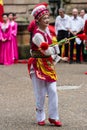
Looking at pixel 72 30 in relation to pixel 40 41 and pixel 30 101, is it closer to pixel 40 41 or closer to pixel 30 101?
pixel 30 101

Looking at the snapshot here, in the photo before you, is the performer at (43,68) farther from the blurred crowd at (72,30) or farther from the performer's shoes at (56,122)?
the blurred crowd at (72,30)

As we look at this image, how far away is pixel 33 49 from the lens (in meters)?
7.99

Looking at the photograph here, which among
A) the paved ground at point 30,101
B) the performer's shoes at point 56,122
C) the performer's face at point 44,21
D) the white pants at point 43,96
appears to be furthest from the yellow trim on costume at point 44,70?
the paved ground at point 30,101

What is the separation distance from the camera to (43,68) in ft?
25.8

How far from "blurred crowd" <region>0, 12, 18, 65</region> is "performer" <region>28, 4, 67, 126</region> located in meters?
9.74

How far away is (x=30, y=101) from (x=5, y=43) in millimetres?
8473

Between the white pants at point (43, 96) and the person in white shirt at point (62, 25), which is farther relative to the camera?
the person in white shirt at point (62, 25)

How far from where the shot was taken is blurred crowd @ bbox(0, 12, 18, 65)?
1781cm

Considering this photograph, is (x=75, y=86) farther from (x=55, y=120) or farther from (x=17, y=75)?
(x=55, y=120)

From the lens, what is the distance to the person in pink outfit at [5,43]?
17.8 m

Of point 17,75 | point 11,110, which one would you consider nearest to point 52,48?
point 11,110

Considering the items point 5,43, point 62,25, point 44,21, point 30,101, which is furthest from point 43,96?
point 5,43

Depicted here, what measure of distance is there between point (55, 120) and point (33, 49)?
1011 mm

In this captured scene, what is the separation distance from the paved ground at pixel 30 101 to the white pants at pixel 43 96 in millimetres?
164
